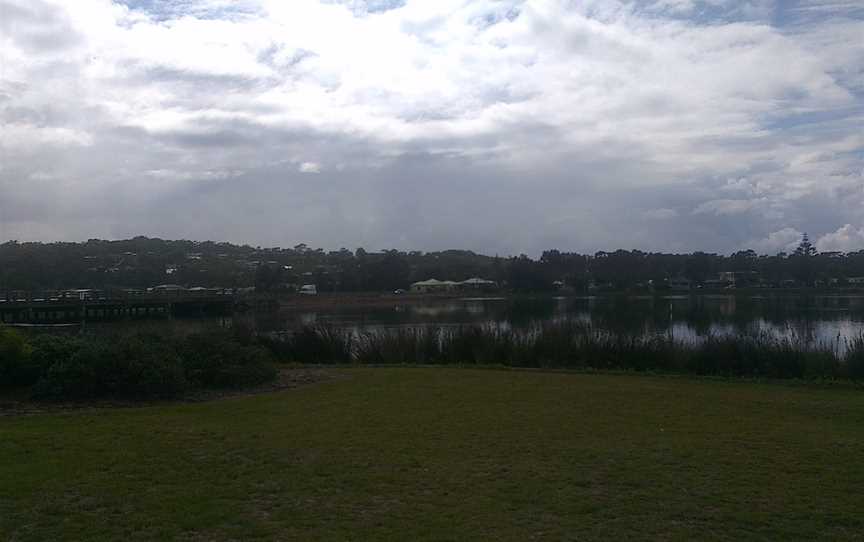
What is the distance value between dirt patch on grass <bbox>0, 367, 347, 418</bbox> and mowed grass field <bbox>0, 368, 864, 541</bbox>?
48 centimetres

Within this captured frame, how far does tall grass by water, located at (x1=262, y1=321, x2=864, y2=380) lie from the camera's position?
54.0ft

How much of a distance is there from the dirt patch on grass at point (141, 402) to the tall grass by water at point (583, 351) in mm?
4600

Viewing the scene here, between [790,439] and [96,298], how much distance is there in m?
58.5

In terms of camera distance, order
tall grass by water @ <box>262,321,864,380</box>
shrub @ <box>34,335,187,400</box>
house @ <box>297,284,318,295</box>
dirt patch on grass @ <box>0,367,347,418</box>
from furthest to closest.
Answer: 1. house @ <box>297,284,318,295</box>
2. tall grass by water @ <box>262,321,864,380</box>
3. shrub @ <box>34,335,187,400</box>
4. dirt patch on grass @ <box>0,367,347,418</box>

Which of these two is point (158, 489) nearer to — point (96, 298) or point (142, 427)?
point (142, 427)

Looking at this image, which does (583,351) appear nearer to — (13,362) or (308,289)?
(13,362)

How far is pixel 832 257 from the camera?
99.2 meters

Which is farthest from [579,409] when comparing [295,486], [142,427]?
[142,427]

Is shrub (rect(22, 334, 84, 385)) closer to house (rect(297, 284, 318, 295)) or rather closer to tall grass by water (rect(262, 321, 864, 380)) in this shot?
tall grass by water (rect(262, 321, 864, 380))

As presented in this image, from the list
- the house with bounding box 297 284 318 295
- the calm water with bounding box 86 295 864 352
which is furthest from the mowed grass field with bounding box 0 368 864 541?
the house with bounding box 297 284 318 295

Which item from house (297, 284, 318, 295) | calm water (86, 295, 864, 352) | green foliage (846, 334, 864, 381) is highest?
house (297, 284, 318, 295)

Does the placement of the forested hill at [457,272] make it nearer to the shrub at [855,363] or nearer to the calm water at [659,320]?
the calm water at [659,320]

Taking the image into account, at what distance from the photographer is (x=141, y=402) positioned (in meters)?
11.1

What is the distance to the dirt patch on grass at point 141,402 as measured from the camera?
1028cm
